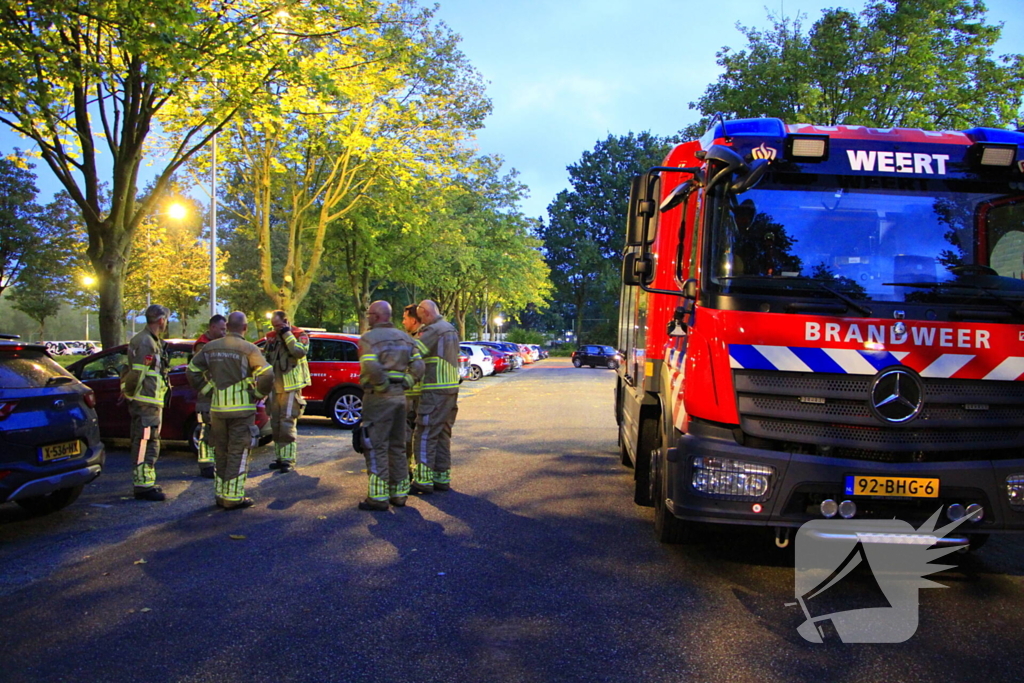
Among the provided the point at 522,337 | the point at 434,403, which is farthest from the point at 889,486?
the point at 522,337

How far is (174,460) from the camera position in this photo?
9.74 meters

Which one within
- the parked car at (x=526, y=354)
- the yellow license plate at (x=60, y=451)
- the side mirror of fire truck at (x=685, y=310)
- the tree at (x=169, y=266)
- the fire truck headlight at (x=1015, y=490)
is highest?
the tree at (x=169, y=266)

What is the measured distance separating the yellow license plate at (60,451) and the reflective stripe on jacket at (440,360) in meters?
3.05

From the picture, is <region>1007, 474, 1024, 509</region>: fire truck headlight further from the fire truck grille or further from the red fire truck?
the fire truck grille

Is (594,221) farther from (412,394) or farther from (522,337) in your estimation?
(412,394)

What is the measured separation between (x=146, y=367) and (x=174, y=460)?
2.79 m

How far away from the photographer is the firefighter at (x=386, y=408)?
6.90 metres

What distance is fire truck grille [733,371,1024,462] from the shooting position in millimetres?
4320

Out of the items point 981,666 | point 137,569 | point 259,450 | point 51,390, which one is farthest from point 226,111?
point 981,666

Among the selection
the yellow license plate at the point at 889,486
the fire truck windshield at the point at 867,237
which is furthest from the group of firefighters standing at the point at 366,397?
the yellow license plate at the point at 889,486

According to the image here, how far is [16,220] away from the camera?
106ft

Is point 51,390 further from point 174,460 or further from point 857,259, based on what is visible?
point 857,259

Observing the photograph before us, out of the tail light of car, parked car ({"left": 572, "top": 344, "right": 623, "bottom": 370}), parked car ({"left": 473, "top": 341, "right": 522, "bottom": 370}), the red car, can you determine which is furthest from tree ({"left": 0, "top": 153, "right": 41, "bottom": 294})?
the tail light of car

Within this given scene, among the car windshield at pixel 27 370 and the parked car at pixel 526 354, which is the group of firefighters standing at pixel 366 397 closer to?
the car windshield at pixel 27 370
